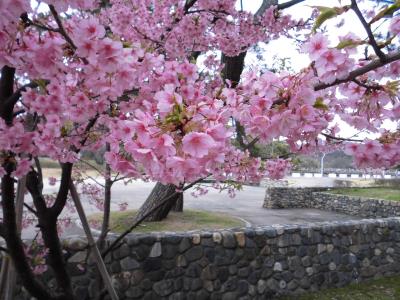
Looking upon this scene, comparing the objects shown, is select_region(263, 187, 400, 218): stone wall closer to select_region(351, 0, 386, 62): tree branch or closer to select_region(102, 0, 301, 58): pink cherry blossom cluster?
select_region(102, 0, 301, 58): pink cherry blossom cluster

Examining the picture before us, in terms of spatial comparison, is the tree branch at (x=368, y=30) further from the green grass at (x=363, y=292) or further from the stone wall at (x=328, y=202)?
the stone wall at (x=328, y=202)

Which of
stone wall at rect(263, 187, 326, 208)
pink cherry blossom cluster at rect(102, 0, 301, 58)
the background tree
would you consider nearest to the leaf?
the background tree

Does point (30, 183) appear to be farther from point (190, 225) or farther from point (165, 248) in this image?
point (190, 225)

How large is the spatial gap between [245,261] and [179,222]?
307 centimetres

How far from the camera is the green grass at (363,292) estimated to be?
530 centimetres

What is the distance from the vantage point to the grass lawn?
24.0 feet

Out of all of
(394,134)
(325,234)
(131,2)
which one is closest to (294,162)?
(325,234)

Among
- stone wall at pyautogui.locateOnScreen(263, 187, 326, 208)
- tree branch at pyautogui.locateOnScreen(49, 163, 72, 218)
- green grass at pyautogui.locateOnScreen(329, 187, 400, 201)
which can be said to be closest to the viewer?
tree branch at pyautogui.locateOnScreen(49, 163, 72, 218)

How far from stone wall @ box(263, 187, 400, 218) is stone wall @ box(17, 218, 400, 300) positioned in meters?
6.20

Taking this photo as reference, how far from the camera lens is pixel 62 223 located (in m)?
4.64

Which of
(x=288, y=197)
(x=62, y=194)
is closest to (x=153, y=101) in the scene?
(x=62, y=194)

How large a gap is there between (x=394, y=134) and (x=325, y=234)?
440 centimetres

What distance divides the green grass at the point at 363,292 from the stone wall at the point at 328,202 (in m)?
6.40

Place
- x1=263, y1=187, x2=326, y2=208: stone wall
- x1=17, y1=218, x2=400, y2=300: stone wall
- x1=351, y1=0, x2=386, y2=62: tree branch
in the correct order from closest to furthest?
x1=351, y1=0, x2=386, y2=62: tree branch
x1=17, y1=218, x2=400, y2=300: stone wall
x1=263, y1=187, x2=326, y2=208: stone wall
